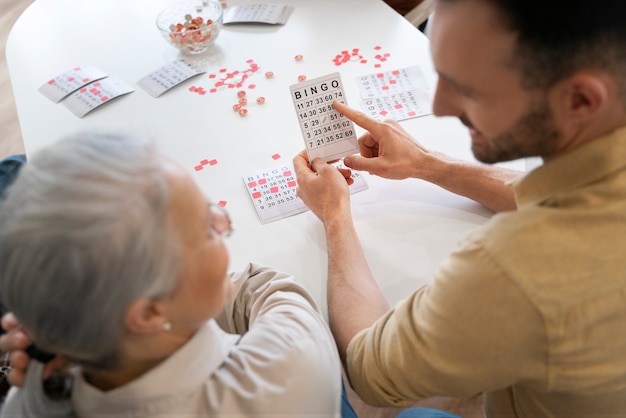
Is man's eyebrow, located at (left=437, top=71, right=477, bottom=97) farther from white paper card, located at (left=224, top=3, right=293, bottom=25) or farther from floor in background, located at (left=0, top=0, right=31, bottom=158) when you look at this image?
floor in background, located at (left=0, top=0, right=31, bottom=158)

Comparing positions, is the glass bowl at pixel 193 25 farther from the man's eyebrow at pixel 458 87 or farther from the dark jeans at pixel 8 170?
the man's eyebrow at pixel 458 87

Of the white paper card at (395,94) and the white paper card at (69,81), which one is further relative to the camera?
the white paper card at (69,81)

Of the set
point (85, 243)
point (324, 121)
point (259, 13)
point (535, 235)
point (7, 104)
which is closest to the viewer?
point (85, 243)

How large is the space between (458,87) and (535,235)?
0.24 meters

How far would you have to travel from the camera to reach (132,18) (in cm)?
174

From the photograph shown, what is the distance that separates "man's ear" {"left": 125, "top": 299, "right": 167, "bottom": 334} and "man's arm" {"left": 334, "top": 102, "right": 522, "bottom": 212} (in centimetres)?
64

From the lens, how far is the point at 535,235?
659 millimetres

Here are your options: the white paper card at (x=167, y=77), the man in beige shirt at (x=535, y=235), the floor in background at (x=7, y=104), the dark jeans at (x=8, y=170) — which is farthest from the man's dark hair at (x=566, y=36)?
the floor in background at (x=7, y=104)

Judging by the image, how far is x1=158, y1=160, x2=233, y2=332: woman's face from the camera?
0.64 m

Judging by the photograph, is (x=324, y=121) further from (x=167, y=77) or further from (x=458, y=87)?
(x=167, y=77)

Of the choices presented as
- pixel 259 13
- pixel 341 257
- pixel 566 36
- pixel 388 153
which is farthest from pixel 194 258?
pixel 259 13

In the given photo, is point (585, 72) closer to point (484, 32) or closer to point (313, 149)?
point (484, 32)

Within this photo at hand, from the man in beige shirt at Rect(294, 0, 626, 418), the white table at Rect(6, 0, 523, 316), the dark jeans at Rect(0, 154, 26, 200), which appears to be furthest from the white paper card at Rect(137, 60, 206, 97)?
the man in beige shirt at Rect(294, 0, 626, 418)

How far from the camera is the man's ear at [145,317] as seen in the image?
0.61 meters
